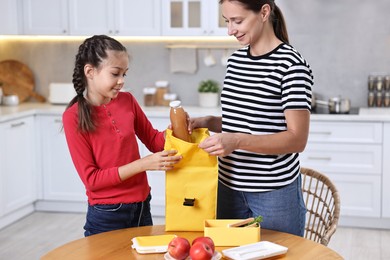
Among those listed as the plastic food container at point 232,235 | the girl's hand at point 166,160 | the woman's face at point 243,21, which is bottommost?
the plastic food container at point 232,235

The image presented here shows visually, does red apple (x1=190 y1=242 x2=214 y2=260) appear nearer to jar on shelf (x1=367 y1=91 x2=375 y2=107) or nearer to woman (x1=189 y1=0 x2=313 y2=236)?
woman (x1=189 y1=0 x2=313 y2=236)

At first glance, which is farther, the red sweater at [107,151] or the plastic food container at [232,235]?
the red sweater at [107,151]

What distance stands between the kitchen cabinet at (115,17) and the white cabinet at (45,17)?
7cm

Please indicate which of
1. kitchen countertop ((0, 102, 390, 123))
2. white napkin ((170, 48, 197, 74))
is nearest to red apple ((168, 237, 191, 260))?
kitchen countertop ((0, 102, 390, 123))

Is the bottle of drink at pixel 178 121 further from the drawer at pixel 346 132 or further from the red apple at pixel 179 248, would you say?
the drawer at pixel 346 132

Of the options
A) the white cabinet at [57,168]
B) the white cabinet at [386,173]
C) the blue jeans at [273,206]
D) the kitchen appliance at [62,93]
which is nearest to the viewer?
the blue jeans at [273,206]

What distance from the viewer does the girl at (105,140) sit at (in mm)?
2359

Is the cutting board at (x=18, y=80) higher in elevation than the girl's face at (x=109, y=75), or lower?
lower

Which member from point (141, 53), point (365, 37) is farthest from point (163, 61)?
point (365, 37)

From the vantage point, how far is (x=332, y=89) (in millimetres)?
5230

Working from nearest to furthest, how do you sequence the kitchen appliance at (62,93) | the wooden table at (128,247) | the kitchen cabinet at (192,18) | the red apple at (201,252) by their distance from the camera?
the red apple at (201,252) < the wooden table at (128,247) < the kitchen cabinet at (192,18) < the kitchen appliance at (62,93)

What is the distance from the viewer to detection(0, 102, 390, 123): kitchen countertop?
15.3 feet

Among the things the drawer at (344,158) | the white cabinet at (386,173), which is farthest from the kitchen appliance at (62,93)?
the white cabinet at (386,173)

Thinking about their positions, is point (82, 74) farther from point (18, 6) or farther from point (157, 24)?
point (18, 6)
